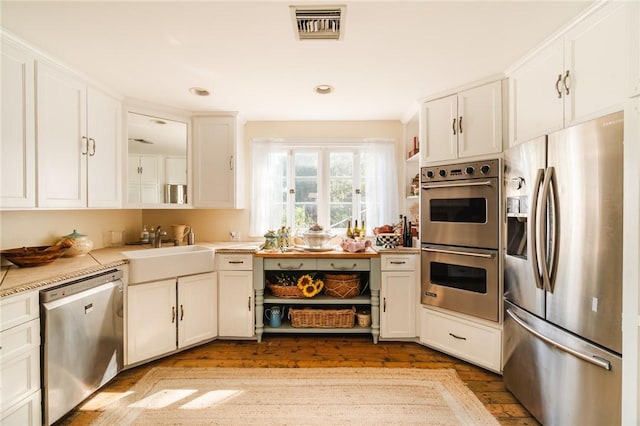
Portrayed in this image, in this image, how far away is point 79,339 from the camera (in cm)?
172

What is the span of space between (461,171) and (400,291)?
1.17 metres

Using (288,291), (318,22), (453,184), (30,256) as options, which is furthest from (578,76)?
(30,256)

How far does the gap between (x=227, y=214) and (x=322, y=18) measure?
235cm

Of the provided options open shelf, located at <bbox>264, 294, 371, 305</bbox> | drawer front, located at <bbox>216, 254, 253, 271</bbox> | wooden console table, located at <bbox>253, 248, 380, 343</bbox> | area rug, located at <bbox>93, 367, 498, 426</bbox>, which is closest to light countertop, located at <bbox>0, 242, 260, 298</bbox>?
drawer front, located at <bbox>216, 254, 253, 271</bbox>

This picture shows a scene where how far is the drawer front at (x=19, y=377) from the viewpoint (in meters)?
1.35

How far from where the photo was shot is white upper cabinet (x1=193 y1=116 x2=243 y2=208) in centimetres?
294

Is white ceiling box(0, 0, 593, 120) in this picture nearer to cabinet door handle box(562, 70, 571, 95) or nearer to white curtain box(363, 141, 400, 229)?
cabinet door handle box(562, 70, 571, 95)

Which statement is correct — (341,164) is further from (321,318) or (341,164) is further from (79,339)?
(79,339)

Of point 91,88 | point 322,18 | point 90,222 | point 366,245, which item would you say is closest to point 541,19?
point 322,18

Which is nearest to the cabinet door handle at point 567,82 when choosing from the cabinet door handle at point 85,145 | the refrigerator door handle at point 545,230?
the refrigerator door handle at point 545,230

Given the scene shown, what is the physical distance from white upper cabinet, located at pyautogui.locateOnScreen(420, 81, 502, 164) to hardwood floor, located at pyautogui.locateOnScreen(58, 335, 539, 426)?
5.58ft

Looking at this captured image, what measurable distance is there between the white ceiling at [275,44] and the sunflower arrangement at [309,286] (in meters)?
1.70

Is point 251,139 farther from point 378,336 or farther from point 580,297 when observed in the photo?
point 580,297

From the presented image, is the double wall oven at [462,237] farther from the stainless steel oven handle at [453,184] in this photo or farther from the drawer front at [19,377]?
the drawer front at [19,377]
